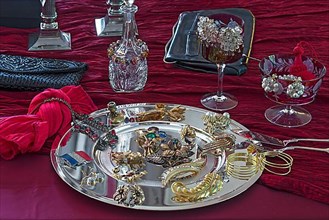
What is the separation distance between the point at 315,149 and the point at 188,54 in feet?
1.32

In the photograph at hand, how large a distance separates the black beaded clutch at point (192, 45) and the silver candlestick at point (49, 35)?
0.23 metres

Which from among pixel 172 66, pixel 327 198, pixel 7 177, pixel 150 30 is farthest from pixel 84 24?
pixel 327 198

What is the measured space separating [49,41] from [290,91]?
0.58 meters

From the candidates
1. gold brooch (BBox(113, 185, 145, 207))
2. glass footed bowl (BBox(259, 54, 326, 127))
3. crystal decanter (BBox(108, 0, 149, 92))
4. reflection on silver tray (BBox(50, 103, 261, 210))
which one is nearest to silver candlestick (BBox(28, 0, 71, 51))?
crystal decanter (BBox(108, 0, 149, 92))

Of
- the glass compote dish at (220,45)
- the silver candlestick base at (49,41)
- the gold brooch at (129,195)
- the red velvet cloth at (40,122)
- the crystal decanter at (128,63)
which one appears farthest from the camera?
the silver candlestick base at (49,41)

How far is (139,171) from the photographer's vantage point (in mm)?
1000

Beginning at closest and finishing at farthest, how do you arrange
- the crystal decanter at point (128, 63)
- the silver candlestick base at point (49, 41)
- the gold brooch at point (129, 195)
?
the gold brooch at point (129, 195)
the crystal decanter at point (128, 63)
the silver candlestick base at point (49, 41)

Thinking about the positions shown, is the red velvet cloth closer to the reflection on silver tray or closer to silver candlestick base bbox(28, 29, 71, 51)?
the reflection on silver tray

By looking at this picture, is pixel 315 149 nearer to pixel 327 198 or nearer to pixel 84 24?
pixel 327 198

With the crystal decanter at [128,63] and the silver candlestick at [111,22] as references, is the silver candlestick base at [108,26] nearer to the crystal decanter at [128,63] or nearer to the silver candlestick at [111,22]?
the silver candlestick at [111,22]

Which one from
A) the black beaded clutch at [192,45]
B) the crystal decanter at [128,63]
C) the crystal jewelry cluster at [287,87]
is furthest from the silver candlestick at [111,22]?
the crystal jewelry cluster at [287,87]

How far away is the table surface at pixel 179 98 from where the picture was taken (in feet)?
3.07

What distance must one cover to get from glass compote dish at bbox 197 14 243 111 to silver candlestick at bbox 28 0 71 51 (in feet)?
1.25

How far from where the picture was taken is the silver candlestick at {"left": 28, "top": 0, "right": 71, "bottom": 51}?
144cm
